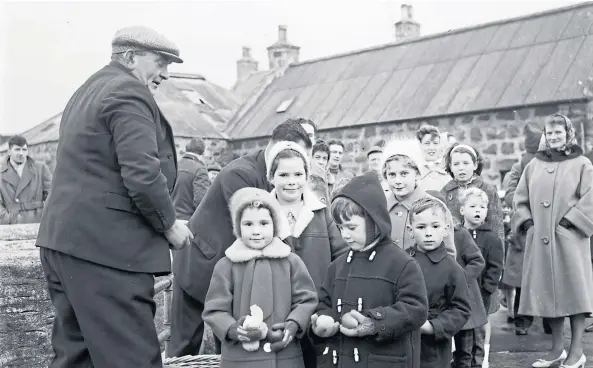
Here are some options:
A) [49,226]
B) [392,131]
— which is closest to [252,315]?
[49,226]

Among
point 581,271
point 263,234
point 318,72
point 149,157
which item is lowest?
point 581,271

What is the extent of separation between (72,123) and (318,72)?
18218 millimetres

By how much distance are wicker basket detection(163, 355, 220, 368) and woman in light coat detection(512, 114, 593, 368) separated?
2.93m

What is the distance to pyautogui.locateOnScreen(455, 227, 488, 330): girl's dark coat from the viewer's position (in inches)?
199

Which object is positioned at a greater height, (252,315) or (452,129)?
(452,129)

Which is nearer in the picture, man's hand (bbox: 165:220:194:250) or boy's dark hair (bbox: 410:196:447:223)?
man's hand (bbox: 165:220:194:250)

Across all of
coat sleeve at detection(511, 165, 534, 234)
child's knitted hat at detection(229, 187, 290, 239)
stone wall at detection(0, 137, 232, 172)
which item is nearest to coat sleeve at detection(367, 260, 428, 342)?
child's knitted hat at detection(229, 187, 290, 239)

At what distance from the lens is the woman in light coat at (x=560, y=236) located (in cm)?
608

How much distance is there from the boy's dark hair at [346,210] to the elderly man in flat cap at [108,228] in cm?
79

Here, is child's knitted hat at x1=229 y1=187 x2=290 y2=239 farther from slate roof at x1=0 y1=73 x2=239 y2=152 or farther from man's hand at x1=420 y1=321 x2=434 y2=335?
slate roof at x1=0 y1=73 x2=239 y2=152

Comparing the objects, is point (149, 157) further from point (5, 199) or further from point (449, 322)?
point (5, 199)

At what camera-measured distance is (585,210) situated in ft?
19.9

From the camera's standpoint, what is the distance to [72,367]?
3.54 meters

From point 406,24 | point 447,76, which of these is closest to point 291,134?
point 447,76
